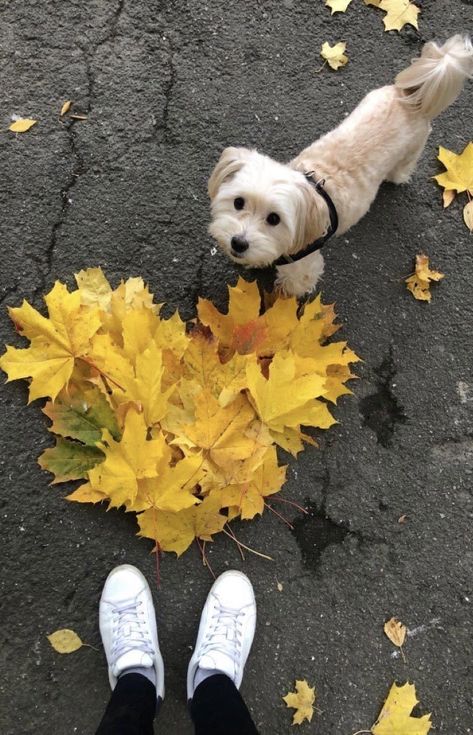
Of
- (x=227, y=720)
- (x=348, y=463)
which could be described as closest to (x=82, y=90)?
(x=348, y=463)

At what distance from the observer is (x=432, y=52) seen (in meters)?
2.43

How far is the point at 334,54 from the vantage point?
131 inches

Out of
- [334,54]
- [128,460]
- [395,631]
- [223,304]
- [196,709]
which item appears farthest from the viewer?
[334,54]

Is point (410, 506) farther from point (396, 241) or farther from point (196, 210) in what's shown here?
point (196, 210)

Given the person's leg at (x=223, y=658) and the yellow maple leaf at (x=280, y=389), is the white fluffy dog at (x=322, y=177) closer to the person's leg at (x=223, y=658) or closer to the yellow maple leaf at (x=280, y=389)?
the yellow maple leaf at (x=280, y=389)

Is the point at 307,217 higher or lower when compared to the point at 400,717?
higher

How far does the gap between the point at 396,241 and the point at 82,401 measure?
187 cm

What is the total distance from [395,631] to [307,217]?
187cm

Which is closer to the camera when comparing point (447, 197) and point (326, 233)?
point (326, 233)

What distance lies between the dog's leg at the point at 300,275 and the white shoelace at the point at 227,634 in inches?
58.7

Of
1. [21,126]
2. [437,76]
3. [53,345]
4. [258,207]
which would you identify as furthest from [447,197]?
[21,126]

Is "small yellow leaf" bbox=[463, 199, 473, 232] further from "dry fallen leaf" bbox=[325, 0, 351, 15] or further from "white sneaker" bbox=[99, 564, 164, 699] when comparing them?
"white sneaker" bbox=[99, 564, 164, 699]

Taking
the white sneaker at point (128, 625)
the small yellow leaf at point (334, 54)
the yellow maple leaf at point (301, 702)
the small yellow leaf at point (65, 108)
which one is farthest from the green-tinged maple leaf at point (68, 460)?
the small yellow leaf at point (334, 54)

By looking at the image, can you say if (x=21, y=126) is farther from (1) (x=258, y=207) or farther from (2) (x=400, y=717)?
(2) (x=400, y=717)
